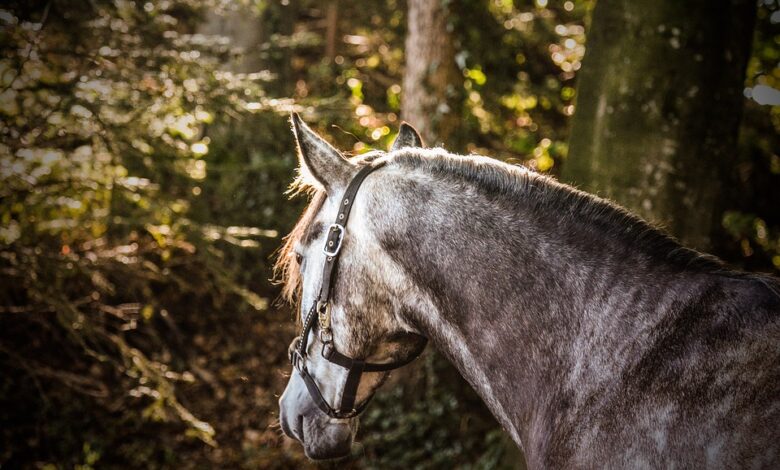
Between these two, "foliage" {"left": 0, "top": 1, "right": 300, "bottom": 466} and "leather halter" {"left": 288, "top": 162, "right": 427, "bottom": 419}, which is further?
"foliage" {"left": 0, "top": 1, "right": 300, "bottom": 466}

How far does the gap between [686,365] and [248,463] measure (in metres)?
4.52

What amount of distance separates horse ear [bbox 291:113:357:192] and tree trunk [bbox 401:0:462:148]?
359 centimetres

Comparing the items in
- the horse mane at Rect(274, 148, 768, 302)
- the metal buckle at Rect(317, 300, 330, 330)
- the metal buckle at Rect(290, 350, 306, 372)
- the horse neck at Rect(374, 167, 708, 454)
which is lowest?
the metal buckle at Rect(290, 350, 306, 372)

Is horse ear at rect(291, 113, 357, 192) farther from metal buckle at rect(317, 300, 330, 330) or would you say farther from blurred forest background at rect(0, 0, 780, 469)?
blurred forest background at rect(0, 0, 780, 469)

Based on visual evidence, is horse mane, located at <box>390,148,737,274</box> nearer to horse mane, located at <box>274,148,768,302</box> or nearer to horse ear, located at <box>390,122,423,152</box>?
horse mane, located at <box>274,148,768,302</box>

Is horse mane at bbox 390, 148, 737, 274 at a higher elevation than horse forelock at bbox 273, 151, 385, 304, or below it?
higher

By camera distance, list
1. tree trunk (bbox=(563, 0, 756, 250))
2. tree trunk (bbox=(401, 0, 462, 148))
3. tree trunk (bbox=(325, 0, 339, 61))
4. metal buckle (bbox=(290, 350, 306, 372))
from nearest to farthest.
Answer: metal buckle (bbox=(290, 350, 306, 372)) < tree trunk (bbox=(563, 0, 756, 250)) < tree trunk (bbox=(401, 0, 462, 148)) < tree trunk (bbox=(325, 0, 339, 61))

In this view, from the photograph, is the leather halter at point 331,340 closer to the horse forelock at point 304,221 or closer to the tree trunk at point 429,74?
the horse forelock at point 304,221

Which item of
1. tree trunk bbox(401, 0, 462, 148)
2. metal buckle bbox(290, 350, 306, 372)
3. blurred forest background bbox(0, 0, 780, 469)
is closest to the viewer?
metal buckle bbox(290, 350, 306, 372)

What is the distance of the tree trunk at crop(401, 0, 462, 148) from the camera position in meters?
5.55

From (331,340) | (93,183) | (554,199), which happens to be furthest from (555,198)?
(93,183)

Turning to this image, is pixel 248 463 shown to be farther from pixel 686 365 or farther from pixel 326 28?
pixel 326 28

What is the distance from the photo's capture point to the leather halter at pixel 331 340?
79.1 inches

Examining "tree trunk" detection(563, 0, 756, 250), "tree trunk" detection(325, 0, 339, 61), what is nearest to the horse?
"tree trunk" detection(563, 0, 756, 250)
